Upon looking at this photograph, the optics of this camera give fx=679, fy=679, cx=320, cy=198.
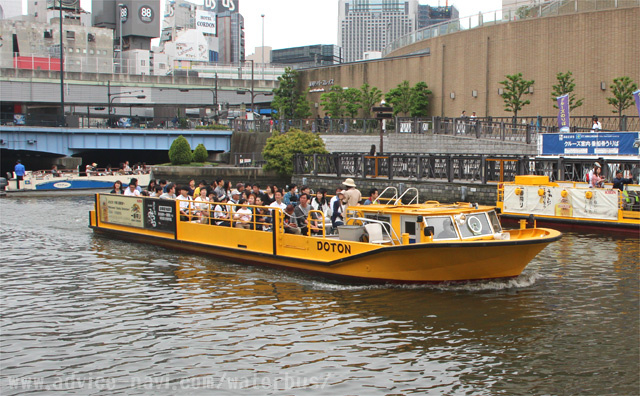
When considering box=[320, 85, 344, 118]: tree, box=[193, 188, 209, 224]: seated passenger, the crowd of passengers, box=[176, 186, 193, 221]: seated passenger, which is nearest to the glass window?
the crowd of passengers

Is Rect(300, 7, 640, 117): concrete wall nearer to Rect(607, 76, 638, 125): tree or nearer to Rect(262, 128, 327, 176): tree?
Rect(607, 76, 638, 125): tree

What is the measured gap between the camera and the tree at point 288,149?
4462 centimetres

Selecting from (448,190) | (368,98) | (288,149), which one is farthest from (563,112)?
(368,98)

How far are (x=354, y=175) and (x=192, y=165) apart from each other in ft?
65.2

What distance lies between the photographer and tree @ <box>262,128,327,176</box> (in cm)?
4462

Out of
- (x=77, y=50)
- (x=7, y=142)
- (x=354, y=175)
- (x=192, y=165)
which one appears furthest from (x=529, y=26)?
(x=77, y=50)

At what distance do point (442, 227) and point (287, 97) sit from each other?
2495 inches

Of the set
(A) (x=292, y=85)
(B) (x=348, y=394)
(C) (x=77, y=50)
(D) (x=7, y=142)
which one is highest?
(C) (x=77, y=50)

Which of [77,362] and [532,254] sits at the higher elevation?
[532,254]

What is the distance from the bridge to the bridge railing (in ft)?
68.7

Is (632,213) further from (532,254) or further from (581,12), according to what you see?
(581,12)

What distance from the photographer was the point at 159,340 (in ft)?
39.0

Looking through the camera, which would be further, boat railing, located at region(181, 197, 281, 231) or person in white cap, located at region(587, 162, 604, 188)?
person in white cap, located at region(587, 162, 604, 188)

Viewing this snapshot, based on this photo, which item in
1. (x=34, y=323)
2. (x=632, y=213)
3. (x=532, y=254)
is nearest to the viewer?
(x=34, y=323)
